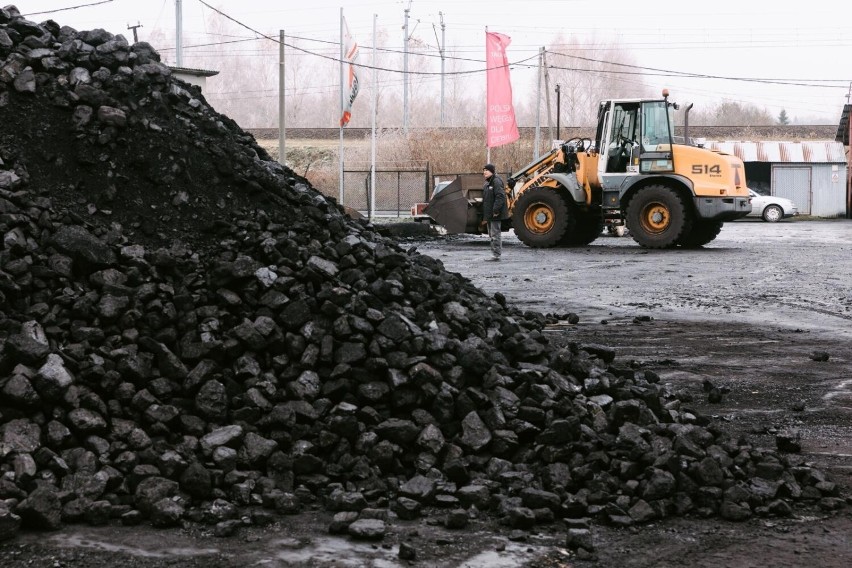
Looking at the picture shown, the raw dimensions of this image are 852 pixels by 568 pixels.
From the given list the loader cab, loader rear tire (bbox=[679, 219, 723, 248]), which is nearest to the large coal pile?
the loader cab

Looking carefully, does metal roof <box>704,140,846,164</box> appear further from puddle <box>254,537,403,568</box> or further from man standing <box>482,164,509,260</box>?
puddle <box>254,537,403,568</box>

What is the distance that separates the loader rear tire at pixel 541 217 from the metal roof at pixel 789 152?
24.6 metres

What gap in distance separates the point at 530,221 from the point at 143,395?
58.7 ft

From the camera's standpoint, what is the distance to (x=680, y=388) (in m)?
8.14

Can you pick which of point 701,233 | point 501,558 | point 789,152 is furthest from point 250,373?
point 789,152

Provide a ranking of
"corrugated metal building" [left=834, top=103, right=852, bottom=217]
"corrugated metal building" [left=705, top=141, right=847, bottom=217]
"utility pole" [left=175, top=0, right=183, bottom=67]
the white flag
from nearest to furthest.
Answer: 1. the white flag
2. "utility pole" [left=175, top=0, right=183, bottom=67]
3. "corrugated metal building" [left=834, top=103, right=852, bottom=217]
4. "corrugated metal building" [left=705, top=141, right=847, bottom=217]

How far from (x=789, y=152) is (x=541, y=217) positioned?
26892mm

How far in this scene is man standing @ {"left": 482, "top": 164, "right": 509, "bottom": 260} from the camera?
62.9 ft

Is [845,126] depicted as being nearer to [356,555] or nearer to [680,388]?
[680,388]

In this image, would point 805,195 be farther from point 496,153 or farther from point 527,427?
point 527,427

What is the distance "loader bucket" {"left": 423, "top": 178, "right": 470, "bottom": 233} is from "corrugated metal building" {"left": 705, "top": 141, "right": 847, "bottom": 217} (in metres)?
24.2

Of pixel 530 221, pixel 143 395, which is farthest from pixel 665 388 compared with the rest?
pixel 530 221

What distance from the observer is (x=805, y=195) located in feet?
150

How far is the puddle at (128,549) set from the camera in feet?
14.8
